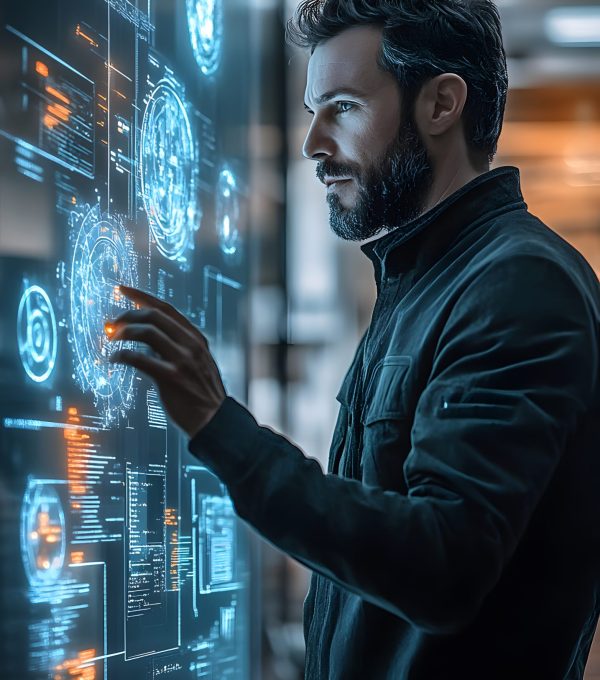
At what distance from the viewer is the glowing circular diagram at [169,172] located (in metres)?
1.37

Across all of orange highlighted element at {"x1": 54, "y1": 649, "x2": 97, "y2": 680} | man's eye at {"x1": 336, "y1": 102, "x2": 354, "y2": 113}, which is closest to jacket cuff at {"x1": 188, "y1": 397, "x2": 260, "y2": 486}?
orange highlighted element at {"x1": 54, "y1": 649, "x2": 97, "y2": 680}

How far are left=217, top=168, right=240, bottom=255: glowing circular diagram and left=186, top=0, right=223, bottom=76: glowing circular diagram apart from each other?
0.18 meters

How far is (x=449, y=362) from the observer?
1060mm

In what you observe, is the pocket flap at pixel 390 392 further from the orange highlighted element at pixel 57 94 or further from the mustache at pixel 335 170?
the orange highlighted element at pixel 57 94

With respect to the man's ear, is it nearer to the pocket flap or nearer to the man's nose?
the man's nose

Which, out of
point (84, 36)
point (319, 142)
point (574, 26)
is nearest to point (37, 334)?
point (84, 36)

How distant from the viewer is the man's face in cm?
132

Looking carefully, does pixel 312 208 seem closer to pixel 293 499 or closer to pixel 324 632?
pixel 324 632

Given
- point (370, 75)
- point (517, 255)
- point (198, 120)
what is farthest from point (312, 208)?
point (517, 255)

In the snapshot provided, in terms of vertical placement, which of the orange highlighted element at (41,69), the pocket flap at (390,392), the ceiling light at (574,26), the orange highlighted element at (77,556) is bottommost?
the orange highlighted element at (77,556)

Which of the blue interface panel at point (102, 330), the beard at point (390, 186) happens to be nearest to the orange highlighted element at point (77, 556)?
the blue interface panel at point (102, 330)

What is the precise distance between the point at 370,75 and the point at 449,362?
454 millimetres

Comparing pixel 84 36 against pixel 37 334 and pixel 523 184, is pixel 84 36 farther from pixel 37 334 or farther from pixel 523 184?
pixel 523 184

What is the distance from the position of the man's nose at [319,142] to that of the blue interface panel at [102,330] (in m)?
0.20
